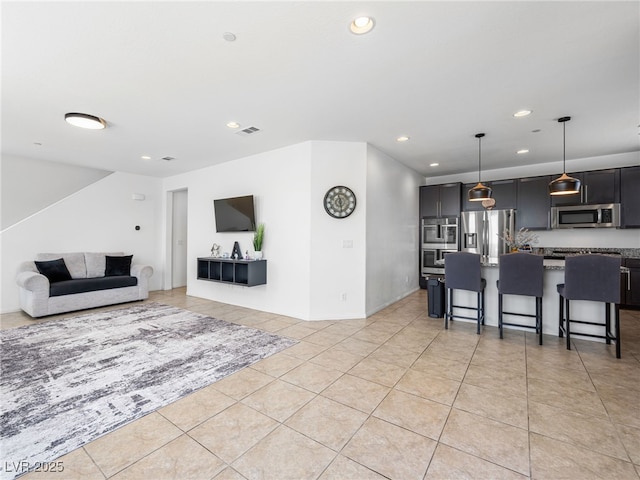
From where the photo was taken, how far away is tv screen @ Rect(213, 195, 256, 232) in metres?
5.10

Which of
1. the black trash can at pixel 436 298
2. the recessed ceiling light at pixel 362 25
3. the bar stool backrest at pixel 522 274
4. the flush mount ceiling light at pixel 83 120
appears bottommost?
the black trash can at pixel 436 298

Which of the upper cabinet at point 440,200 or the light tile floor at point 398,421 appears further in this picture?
the upper cabinet at point 440,200

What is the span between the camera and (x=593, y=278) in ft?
10.3

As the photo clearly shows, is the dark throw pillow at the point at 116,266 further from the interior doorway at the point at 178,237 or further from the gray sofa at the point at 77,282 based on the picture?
the interior doorway at the point at 178,237

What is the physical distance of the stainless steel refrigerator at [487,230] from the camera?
19.8ft

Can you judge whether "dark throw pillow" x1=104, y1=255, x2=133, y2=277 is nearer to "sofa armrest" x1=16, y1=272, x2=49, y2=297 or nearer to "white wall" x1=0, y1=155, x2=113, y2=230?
"sofa armrest" x1=16, y1=272, x2=49, y2=297

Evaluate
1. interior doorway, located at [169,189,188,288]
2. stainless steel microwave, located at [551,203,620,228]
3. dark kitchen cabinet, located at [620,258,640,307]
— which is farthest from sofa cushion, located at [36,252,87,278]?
dark kitchen cabinet, located at [620,258,640,307]

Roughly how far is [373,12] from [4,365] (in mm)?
4552

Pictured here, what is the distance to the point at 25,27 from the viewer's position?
79.8 inches

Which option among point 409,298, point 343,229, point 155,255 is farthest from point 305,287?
point 155,255

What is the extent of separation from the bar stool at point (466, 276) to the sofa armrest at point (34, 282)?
6155mm

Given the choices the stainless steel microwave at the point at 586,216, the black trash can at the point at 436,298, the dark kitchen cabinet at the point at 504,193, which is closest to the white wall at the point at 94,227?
the black trash can at the point at 436,298

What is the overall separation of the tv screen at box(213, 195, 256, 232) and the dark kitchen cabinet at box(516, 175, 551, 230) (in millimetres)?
5328

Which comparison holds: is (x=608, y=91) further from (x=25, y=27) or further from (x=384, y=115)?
(x=25, y=27)
